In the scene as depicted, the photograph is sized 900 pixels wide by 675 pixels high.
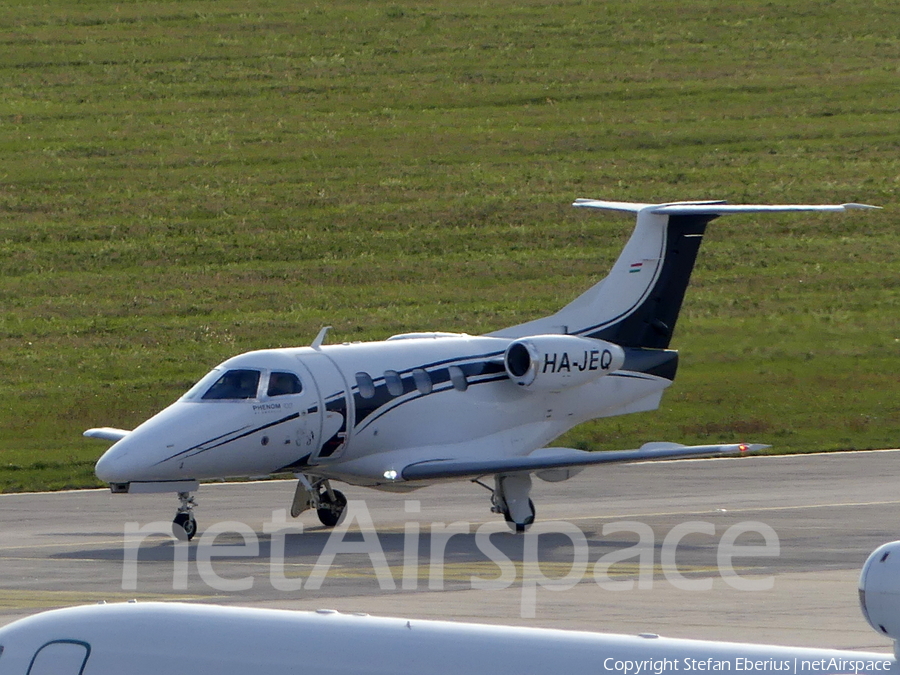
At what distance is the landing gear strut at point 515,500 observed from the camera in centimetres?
2211

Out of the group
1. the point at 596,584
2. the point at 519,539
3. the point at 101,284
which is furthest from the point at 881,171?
the point at 596,584

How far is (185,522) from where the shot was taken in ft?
67.8

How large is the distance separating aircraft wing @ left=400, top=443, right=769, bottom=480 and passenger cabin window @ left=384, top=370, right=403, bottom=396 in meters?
1.12

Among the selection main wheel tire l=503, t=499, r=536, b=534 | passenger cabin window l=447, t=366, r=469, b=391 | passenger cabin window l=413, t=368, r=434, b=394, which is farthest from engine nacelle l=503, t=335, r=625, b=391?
main wheel tire l=503, t=499, r=536, b=534

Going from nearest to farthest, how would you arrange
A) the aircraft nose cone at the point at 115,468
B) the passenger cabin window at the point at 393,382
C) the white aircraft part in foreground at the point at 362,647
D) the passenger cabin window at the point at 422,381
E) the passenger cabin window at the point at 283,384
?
the white aircraft part in foreground at the point at 362,647, the aircraft nose cone at the point at 115,468, the passenger cabin window at the point at 283,384, the passenger cabin window at the point at 393,382, the passenger cabin window at the point at 422,381

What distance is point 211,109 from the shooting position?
60.7 metres

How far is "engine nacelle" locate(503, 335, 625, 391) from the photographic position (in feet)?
77.6

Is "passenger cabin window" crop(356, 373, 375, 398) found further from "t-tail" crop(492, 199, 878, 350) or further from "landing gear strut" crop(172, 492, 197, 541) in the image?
"t-tail" crop(492, 199, 878, 350)

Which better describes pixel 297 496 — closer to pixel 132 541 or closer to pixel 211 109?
pixel 132 541

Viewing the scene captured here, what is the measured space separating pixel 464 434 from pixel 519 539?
273cm

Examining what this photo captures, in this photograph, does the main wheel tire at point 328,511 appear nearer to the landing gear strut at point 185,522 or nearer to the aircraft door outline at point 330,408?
the aircraft door outline at point 330,408

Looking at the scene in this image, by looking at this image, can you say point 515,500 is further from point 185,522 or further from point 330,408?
point 185,522
